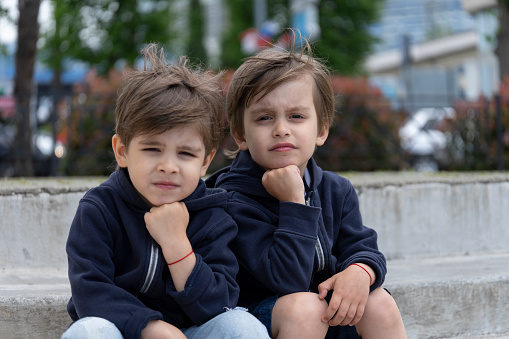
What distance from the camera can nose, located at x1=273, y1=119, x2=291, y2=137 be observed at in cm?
204

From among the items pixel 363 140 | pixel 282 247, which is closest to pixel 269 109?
pixel 282 247

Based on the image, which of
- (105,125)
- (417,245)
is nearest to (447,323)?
(417,245)

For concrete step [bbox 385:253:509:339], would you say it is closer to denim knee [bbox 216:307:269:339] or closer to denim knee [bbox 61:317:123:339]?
denim knee [bbox 216:307:269:339]

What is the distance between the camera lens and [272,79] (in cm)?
207

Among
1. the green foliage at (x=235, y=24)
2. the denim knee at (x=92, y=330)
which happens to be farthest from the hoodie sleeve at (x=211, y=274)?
the green foliage at (x=235, y=24)

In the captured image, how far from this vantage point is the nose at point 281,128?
2041mm

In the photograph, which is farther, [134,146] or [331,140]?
[331,140]

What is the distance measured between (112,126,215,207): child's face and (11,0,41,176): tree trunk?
4.33 meters

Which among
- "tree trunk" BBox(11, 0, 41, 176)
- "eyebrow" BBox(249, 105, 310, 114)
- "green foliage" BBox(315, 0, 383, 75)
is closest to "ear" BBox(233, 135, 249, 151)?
"eyebrow" BBox(249, 105, 310, 114)

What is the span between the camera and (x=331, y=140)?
667cm

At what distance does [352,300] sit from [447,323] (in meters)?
0.94

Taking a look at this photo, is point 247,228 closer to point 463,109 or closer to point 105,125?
point 105,125

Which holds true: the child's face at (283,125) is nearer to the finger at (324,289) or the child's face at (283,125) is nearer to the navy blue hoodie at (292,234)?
the navy blue hoodie at (292,234)

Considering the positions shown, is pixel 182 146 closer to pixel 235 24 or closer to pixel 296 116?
pixel 296 116
